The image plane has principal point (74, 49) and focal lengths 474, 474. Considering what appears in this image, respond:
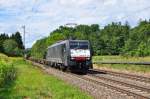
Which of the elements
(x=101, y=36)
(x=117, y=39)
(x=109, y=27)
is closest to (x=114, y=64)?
(x=117, y=39)

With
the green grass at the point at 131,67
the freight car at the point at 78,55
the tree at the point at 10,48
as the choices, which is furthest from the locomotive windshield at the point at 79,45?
the tree at the point at 10,48

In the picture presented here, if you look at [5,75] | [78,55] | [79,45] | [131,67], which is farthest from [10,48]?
[5,75]

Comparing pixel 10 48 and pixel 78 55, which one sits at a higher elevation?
pixel 10 48

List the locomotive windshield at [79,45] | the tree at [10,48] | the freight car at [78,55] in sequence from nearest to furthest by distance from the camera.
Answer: the freight car at [78,55] → the locomotive windshield at [79,45] → the tree at [10,48]

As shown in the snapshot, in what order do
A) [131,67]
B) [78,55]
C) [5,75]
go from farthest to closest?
[131,67] → [78,55] → [5,75]

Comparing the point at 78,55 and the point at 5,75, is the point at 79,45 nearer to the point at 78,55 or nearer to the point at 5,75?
the point at 78,55

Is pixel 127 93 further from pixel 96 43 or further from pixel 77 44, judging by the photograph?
pixel 96 43

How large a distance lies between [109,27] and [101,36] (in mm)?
13948

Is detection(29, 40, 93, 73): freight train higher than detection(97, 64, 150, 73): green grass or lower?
higher

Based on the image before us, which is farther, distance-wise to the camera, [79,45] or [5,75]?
[79,45]

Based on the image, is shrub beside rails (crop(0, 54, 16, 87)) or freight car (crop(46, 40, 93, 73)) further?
freight car (crop(46, 40, 93, 73))

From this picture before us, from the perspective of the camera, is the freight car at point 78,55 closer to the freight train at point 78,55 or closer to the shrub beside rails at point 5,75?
the freight train at point 78,55

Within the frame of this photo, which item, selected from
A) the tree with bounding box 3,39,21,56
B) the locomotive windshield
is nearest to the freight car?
the locomotive windshield

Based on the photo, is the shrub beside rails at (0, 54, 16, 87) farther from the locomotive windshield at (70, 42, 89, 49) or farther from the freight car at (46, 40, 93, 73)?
the locomotive windshield at (70, 42, 89, 49)
